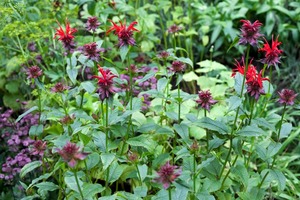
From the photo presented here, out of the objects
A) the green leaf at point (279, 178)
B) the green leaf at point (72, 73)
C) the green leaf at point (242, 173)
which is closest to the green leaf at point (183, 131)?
the green leaf at point (242, 173)

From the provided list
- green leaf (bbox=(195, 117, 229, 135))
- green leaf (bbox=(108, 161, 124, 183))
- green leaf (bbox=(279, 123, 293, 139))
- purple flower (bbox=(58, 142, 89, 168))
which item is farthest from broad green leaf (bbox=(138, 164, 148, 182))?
green leaf (bbox=(279, 123, 293, 139))

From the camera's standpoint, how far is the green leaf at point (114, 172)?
170cm

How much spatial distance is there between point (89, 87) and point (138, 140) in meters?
0.25

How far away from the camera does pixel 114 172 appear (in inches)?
67.6

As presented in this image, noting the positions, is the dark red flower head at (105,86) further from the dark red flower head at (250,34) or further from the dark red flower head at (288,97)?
the dark red flower head at (288,97)

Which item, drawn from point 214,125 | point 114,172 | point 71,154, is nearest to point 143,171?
point 114,172

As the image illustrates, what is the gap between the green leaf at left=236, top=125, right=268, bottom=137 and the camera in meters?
1.56

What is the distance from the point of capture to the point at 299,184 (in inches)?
93.7

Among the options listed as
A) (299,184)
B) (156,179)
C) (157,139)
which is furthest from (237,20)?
(156,179)

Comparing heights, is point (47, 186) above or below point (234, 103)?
below

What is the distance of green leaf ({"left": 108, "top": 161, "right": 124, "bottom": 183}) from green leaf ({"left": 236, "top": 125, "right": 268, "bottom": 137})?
1.39 feet

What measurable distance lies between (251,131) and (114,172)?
486 millimetres

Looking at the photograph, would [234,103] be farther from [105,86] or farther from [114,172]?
[114,172]

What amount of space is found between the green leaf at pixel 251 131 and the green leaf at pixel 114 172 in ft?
1.39
